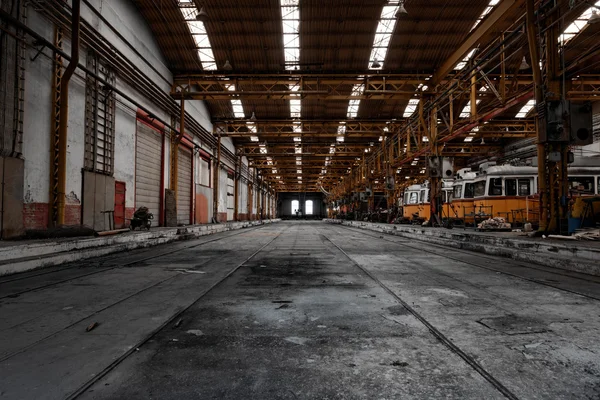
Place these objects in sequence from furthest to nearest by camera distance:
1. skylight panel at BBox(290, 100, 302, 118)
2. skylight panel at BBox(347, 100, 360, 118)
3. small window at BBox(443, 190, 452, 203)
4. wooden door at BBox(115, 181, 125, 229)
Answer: skylight panel at BBox(347, 100, 360, 118), skylight panel at BBox(290, 100, 302, 118), small window at BBox(443, 190, 452, 203), wooden door at BBox(115, 181, 125, 229)

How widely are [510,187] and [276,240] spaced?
30.7 ft

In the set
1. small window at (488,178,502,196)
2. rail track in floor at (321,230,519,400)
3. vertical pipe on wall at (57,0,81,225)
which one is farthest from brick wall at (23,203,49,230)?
small window at (488,178,502,196)

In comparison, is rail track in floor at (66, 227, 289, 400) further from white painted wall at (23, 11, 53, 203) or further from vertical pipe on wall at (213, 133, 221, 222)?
vertical pipe on wall at (213, 133, 221, 222)

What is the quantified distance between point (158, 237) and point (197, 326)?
9.31 m

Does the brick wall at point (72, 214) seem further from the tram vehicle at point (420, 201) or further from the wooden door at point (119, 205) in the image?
the tram vehicle at point (420, 201)

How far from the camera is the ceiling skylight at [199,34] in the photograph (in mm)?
13576

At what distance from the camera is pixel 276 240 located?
12.0 meters

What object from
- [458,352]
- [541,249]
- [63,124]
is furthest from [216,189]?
[458,352]

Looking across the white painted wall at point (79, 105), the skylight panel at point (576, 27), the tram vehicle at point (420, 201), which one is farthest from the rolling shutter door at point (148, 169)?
the skylight panel at point (576, 27)

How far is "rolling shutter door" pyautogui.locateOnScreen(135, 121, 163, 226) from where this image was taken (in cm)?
1359

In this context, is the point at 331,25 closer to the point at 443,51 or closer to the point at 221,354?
the point at 443,51

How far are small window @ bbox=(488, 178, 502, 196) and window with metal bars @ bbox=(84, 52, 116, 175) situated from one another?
13962mm

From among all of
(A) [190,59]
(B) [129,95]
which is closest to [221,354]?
(B) [129,95]

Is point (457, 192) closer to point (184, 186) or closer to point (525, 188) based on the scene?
point (525, 188)
